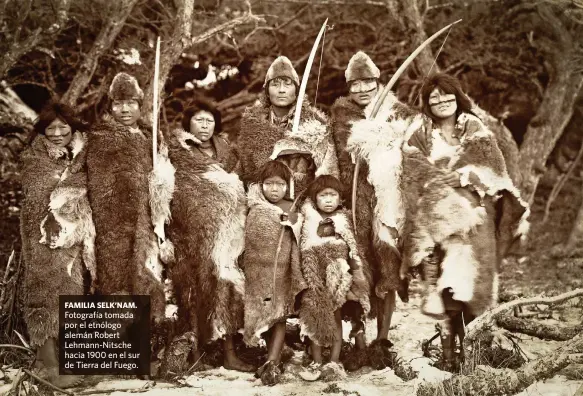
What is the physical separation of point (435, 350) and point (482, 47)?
4243 mm

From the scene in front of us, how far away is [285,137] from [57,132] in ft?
4.78

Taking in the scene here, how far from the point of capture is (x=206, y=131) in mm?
3895

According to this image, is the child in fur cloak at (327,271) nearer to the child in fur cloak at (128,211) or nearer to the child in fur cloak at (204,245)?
the child in fur cloak at (204,245)

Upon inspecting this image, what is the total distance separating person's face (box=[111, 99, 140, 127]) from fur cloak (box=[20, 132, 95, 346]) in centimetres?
42

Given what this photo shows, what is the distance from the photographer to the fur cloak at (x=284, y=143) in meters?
3.97

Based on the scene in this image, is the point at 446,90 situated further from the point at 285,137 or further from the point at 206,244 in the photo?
the point at 206,244

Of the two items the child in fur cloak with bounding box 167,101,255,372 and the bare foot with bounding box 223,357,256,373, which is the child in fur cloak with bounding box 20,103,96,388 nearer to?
the child in fur cloak with bounding box 167,101,255,372

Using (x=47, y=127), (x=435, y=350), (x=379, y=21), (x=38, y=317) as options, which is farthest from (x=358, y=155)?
(x=379, y=21)

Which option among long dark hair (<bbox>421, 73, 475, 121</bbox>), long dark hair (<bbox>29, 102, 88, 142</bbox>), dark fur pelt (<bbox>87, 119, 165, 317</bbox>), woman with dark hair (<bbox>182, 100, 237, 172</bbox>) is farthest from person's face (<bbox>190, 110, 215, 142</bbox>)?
long dark hair (<bbox>421, 73, 475, 121</bbox>)

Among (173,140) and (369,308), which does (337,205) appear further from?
(173,140)

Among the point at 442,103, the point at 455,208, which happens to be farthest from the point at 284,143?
the point at 455,208

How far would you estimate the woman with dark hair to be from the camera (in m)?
3.88

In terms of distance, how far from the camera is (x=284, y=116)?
163 inches

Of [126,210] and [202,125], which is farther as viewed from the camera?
[202,125]
